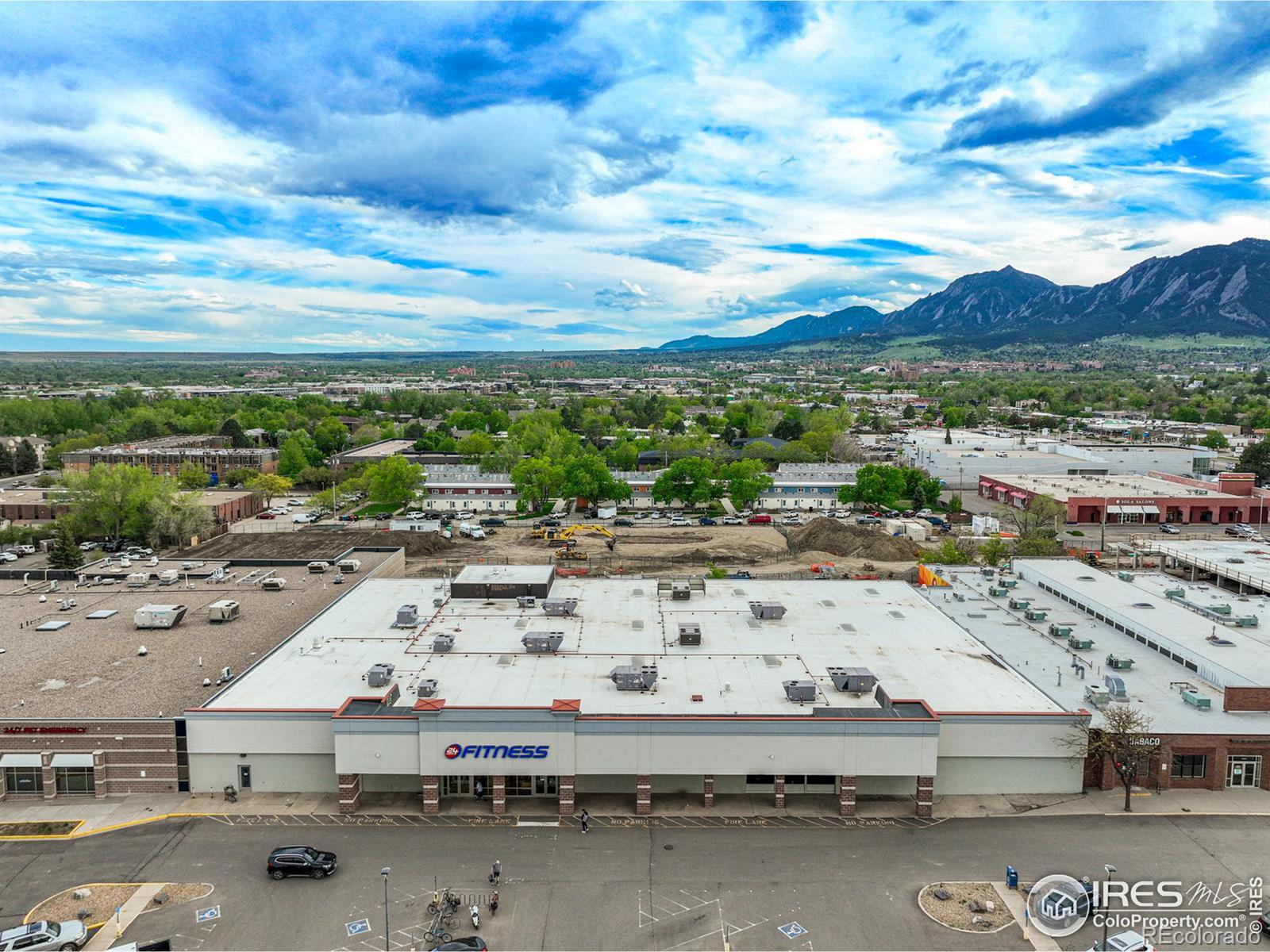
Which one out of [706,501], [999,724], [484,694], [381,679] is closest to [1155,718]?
[999,724]

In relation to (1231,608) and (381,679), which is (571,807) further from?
(1231,608)

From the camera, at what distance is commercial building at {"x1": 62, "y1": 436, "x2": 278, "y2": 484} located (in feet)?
371

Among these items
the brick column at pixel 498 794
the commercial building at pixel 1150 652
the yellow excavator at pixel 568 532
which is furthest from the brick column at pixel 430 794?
the yellow excavator at pixel 568 532

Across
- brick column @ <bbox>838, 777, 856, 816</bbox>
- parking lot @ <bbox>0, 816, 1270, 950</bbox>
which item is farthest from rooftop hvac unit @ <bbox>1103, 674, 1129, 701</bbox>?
brick column @ <bbox>838, 777, 856, 816</bbox>

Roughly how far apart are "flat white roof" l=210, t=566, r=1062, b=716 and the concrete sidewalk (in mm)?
3455

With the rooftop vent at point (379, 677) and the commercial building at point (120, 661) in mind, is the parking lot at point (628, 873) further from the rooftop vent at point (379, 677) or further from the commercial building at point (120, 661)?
the rooftop vent at point (379, 677)

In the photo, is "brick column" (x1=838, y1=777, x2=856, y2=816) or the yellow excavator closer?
"brick column" (x1=838, y1=777, x2=856, y2=816)

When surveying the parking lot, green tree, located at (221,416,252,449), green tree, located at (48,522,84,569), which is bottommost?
the parking lot

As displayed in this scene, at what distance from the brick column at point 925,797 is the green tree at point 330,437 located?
121222 millimetres

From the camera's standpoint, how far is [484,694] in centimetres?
3091

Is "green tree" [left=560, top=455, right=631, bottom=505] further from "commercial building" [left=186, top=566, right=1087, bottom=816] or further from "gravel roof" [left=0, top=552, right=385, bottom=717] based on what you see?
"commercial building" [left=186, top=566, right=1087, bottom=816]

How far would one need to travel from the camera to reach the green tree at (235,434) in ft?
445

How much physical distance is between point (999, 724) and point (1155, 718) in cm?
713

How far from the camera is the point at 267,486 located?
96.6 m
